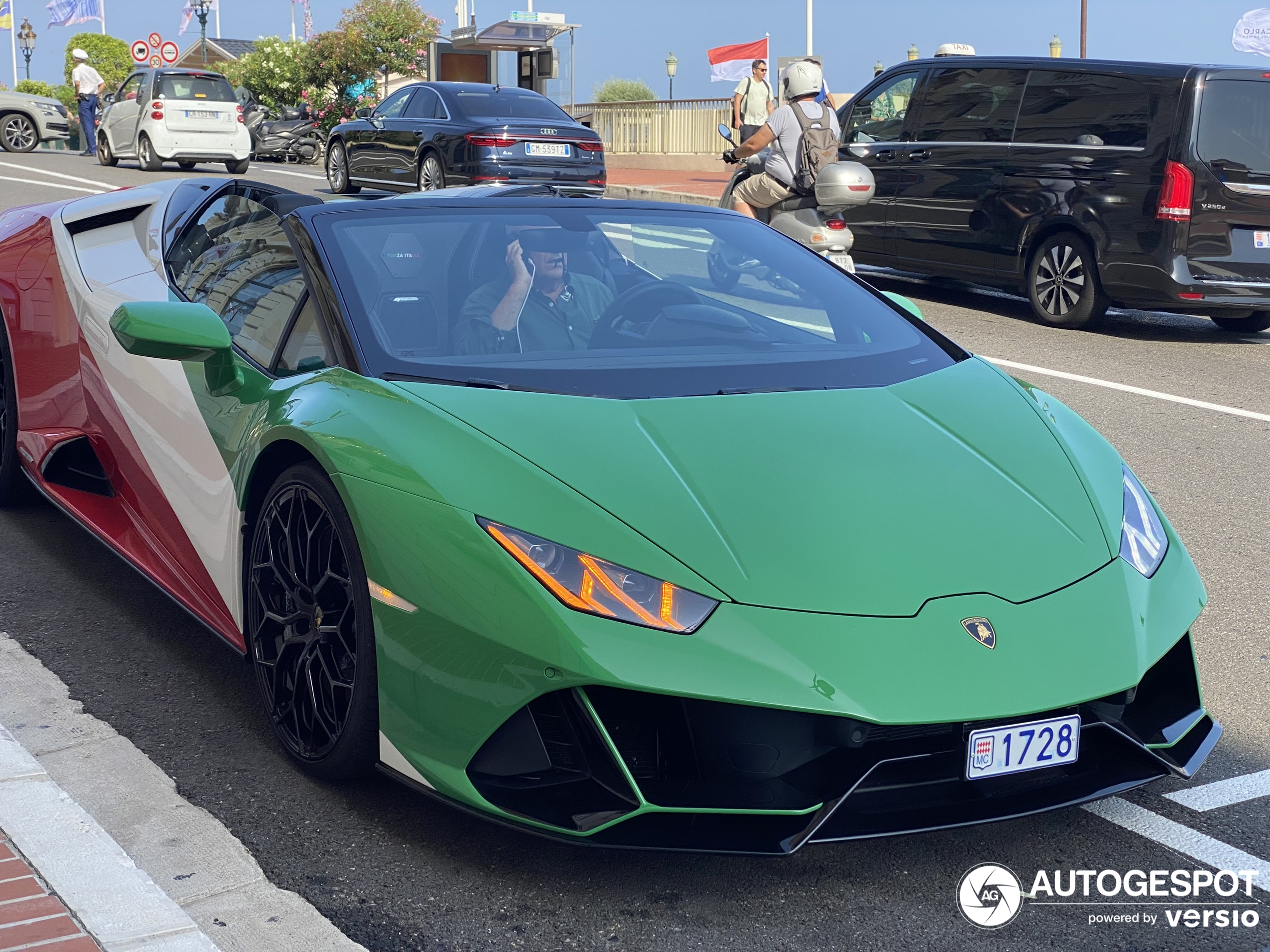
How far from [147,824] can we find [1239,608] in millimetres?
3156

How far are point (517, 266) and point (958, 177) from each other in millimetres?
7493

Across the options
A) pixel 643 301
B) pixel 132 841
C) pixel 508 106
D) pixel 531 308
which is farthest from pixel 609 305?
pixel 508 106

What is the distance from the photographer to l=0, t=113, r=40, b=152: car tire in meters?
27.6

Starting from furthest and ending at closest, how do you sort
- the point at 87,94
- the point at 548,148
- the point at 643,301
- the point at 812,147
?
the point at 87,94 < the point at 548,148 < the point at 812,147 < the point at 643,301

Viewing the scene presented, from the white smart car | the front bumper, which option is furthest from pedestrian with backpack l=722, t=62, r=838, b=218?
the white smart car

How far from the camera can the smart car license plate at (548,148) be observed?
1582 centimetres

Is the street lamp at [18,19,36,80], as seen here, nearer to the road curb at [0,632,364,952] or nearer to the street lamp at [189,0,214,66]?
the street lamp at [189,0,214,66]

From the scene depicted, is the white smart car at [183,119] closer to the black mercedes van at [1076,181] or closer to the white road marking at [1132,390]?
the black mercedes van at [1076,181]

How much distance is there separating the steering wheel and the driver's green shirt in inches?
1.0

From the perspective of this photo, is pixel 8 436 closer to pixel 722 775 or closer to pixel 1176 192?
pixel 722 775

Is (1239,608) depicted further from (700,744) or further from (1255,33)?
Result: (1255,33)

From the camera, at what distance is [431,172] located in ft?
53.3

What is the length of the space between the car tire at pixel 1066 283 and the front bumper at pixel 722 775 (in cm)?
772

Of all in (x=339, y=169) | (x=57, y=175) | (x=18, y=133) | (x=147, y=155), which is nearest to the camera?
(x=339, y=169)
